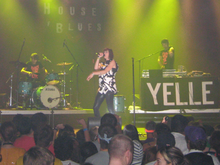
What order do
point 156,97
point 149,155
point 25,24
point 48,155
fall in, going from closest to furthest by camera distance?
point 48,155 < point 149,155 < point 156,97 < point 25,24

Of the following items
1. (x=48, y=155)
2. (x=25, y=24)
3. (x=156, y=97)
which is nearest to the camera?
(x=48, y=155)

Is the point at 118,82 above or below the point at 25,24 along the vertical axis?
below

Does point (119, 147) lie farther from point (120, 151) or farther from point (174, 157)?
point (174, 157)

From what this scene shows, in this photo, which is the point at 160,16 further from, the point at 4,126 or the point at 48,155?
the point at 48,155

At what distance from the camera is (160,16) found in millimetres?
10359

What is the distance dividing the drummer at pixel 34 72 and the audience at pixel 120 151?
651 cm

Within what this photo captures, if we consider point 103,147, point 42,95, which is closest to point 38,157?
point 103,147

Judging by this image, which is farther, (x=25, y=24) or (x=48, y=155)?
(x=25, y=24)

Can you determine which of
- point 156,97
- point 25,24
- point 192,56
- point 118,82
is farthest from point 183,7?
point 25,24

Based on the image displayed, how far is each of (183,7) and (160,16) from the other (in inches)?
35.1

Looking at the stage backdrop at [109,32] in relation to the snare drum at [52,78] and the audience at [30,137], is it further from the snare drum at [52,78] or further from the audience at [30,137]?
the audience at [30,137]

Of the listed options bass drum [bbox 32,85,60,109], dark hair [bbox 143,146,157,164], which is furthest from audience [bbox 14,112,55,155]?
bass drum [bbox 32,85,60,109]

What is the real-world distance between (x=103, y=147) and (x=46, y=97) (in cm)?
538

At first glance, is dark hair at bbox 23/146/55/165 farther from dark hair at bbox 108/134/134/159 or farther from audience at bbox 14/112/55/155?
audience at bbox 14/112/55/155
